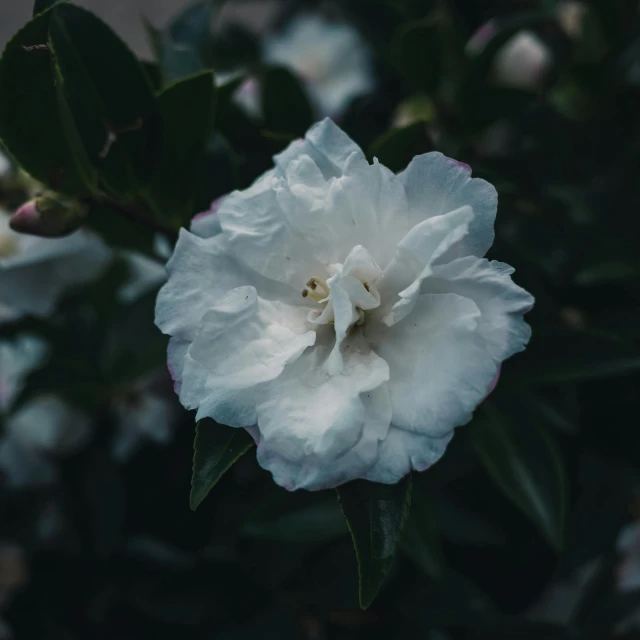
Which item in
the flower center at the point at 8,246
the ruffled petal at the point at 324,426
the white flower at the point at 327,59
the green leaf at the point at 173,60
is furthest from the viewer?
the white flower at the point at 327,59

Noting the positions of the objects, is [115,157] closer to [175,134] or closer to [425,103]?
[175,134]

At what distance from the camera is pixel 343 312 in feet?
1.23

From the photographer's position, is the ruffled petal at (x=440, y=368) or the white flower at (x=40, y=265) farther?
the white flower at (x=40, y=265)

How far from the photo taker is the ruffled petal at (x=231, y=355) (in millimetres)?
372

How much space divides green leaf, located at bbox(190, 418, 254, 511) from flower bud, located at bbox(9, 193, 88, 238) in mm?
172

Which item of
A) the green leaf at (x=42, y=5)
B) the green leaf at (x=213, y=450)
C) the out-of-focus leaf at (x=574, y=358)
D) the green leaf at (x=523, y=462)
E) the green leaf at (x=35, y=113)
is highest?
Result: the green leaf at (x=42, y=5)

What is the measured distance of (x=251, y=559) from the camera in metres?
0.79

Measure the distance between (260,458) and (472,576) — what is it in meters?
0.56

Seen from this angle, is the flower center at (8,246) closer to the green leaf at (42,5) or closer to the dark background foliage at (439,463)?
the dark background foliage at (439,463)

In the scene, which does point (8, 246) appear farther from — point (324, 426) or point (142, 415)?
point (324, 426)

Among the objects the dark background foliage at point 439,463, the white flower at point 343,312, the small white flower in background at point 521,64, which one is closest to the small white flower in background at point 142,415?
the dark background foliage at point 439,463

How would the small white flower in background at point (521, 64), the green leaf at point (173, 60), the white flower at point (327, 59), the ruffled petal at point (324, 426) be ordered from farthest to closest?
the white flower at point (327, 59) < the small white flower in background at point (521, 64) < the green leaf at point (173, 60) < the ruffled petal at point (324, 426)

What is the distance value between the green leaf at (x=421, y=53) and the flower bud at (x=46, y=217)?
344 millimetres

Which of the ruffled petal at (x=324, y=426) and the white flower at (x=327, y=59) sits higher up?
the ruffled petal at (x=324, y=426)
